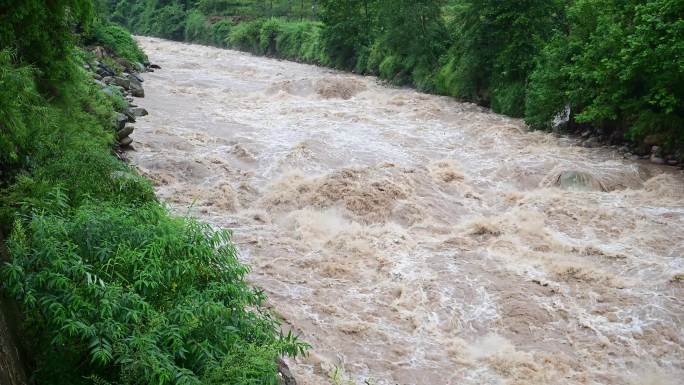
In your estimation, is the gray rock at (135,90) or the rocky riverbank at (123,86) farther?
the gray rock at (135,90)

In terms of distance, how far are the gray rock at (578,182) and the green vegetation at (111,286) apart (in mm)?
8691

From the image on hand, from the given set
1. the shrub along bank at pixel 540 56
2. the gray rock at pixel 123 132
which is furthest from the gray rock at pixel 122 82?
the shrub along bank at pixel 540 56

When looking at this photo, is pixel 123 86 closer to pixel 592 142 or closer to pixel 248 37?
pixel 592 142

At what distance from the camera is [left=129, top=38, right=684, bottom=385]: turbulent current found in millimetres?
6656

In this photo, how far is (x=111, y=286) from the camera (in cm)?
411

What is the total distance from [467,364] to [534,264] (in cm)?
280

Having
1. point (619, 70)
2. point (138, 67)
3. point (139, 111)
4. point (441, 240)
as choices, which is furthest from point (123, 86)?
point (619, 70)

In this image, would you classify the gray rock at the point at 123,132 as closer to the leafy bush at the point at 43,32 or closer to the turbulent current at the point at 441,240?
the turbulent current at the point at 441,240

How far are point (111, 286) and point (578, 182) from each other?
34.0 feet

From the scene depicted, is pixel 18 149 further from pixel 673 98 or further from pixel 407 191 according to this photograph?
pixel 673 98

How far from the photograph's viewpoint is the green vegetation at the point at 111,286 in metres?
3.84

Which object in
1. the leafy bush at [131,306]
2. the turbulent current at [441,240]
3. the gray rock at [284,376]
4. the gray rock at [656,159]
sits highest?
the leafy bush at [131,306]

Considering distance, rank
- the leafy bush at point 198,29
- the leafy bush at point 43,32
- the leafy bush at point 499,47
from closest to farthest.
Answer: the leafy bush at point 43,32 → the leafy bush at point 499,47 → the leafy bush at point 198,29

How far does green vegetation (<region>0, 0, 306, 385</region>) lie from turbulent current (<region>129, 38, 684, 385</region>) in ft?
5.37
